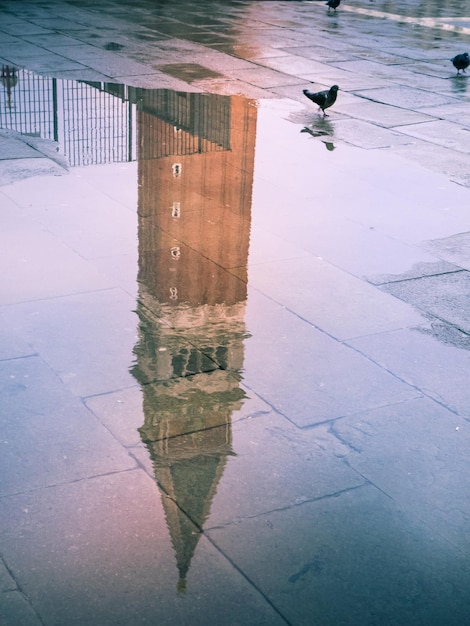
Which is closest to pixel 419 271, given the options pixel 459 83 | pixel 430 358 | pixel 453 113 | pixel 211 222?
pixel 430 358

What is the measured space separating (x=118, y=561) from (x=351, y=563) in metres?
1.33

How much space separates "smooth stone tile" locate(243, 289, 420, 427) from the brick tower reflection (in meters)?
0.18

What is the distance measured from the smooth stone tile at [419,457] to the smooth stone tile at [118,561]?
53.1 inches

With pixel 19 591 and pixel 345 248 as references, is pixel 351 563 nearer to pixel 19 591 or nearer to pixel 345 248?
pixel 19 591

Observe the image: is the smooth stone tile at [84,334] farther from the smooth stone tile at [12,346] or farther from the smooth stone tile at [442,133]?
the smooth stone tile at [442,133]

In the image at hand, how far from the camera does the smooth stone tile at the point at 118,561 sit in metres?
4.76

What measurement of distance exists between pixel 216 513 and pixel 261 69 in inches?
606

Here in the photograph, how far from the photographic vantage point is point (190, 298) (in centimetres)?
863

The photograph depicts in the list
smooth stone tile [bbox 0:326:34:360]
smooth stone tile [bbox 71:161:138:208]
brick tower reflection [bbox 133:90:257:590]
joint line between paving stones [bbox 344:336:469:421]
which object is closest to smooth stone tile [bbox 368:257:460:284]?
brick tower reflection [bbox 133:90:257:590]

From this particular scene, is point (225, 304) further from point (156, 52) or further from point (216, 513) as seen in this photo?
point (156, 52)

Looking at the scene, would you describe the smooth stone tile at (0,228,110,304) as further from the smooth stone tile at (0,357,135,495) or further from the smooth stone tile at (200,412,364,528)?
the smooth stone tile at (200,412,364,528)

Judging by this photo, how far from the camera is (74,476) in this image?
581 cm

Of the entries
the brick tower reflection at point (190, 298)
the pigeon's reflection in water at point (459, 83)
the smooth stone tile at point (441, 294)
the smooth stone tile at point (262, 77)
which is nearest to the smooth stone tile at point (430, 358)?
the smooth stone tile at point (441, 294)

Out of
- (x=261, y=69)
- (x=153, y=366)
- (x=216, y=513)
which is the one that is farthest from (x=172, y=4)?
(x=216, y=513)
